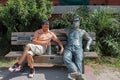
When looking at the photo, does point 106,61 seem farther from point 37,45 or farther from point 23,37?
point 23,37

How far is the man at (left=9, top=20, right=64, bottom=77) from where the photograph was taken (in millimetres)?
7836

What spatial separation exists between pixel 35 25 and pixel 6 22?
817 mm

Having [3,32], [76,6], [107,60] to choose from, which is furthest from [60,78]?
[76,6]

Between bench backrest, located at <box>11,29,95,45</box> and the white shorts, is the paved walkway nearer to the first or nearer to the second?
the white shorts

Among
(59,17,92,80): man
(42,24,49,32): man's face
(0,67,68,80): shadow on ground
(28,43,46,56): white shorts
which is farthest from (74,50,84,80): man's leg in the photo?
(42,24,49,32): man's face

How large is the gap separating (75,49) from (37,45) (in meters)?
0.89

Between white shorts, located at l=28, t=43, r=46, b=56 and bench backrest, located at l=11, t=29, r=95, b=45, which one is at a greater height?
bench backrest, located at l=11, t=29, r=95, b=45

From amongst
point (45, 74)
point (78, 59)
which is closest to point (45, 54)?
point (45, 74)

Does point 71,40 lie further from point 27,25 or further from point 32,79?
point 27,25

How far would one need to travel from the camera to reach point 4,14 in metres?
9.80

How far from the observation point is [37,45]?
812 cm

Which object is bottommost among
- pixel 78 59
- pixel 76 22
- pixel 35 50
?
pixel 78 59

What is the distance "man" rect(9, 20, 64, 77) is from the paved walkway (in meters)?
0.18

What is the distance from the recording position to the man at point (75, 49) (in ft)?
24.5
